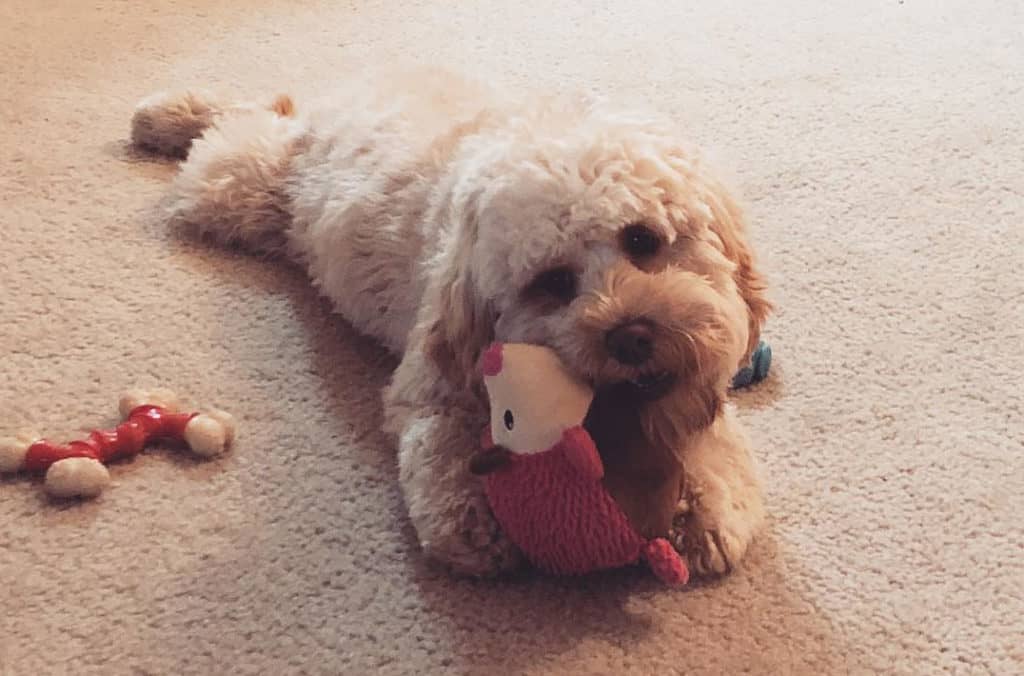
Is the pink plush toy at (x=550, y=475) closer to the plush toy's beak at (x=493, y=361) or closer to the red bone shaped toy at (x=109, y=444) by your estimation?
the plush toy's beak at (x=493, y=361)

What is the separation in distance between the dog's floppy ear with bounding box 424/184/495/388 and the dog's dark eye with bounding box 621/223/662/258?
0.17m

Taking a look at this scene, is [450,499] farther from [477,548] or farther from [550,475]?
[550,475]

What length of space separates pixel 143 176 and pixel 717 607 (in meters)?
1.43

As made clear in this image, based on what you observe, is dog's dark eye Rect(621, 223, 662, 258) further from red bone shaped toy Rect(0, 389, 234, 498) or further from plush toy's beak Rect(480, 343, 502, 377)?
red bone shaped toy Rect(0, 389, 234, 498)

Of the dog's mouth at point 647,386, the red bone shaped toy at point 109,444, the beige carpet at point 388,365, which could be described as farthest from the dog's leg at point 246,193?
the dog's mouth at point 647,386

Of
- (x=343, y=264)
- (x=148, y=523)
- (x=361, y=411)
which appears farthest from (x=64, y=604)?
(x=343, y=264)

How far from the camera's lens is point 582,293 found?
4.29 feet

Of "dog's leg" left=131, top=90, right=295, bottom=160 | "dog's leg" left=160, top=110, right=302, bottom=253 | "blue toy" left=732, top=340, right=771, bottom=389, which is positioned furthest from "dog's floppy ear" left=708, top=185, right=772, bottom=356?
"dog's leg" left=131, top=90, right=295, bottom=160

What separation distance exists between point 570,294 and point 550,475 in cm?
19

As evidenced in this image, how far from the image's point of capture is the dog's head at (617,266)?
1262 mm

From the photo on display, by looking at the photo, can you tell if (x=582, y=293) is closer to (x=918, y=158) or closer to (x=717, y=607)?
(x=717, y=607)

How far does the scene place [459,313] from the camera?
140 cm

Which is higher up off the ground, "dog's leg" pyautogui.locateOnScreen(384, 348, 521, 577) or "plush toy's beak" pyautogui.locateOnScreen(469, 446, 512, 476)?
"plush toy's beak" pyautogui.locateOnScreen(469, 446, 512, 476)

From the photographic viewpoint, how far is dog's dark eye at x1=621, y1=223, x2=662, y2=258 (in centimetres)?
131
